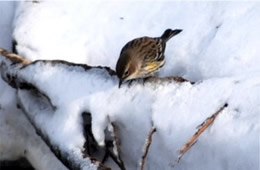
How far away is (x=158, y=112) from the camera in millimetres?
3852

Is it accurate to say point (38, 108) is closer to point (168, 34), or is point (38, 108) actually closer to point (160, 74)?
point (160, 74)

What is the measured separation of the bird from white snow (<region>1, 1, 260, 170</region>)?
0.29 ft

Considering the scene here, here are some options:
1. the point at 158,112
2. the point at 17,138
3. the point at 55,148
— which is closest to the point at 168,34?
the point at 158,112

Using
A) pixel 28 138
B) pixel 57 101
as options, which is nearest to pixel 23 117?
pixel 28 138

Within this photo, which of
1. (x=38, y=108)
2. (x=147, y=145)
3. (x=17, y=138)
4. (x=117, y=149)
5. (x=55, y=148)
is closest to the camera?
(x=147, y=145)

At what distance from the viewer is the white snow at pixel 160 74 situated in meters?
3.54

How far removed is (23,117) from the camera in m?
4.86

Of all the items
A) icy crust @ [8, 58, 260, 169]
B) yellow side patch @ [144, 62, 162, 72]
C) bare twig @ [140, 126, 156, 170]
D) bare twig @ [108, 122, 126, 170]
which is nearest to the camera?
icy crust @ [8, 58, 260, 169]

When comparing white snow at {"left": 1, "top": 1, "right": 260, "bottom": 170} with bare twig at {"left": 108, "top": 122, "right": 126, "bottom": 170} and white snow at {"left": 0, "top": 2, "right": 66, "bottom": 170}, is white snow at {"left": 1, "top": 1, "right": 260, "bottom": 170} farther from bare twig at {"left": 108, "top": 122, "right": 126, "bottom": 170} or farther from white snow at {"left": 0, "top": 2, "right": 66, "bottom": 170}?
white snow at {"left": 0, "top": 2, "right": 66, "bottom": 170}

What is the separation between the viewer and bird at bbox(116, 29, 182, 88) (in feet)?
14.1

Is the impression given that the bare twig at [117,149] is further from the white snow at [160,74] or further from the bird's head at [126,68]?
the bird's head at [126,68]

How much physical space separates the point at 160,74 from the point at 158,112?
688 mm

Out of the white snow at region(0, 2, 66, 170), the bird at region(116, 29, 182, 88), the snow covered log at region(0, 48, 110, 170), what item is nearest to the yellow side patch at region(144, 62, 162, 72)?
the bird at region(116, 29, 182, 88)

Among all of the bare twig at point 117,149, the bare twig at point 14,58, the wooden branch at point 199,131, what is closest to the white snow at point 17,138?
the bare twig at point 14,58
